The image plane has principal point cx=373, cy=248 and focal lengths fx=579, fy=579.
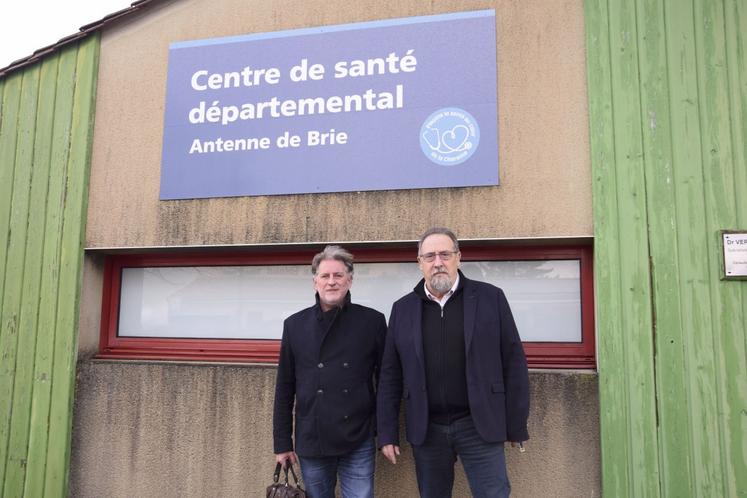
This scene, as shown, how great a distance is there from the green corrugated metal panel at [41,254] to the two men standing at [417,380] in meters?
2.05

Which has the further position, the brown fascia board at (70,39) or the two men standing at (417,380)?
the brown fascia board at (70,39)

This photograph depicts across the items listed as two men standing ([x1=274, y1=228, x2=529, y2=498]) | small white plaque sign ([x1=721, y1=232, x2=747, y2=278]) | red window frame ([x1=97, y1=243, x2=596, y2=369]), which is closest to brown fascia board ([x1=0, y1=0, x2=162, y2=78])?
red window frame ([x1=97, y1=243, x2=596, y2=369])

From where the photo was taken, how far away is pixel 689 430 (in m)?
3.38

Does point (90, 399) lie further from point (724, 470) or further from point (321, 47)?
point (724, 470)

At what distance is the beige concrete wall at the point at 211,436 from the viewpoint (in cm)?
360

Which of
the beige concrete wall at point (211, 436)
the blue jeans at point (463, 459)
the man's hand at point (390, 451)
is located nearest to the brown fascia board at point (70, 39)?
the beige concrete wall at point (211, 436)

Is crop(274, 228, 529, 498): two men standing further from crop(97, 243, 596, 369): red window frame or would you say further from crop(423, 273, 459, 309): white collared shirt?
crop(97, 243, 596, 369): red window frame

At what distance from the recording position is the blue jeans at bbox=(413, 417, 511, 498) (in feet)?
9.59

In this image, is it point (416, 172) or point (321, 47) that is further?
point (321, 47)

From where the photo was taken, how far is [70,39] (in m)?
4.60

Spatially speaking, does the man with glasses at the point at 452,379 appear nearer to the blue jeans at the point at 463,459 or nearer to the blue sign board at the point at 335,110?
the blue jeans at the point at 463,459

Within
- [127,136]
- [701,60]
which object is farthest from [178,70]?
[701,60]

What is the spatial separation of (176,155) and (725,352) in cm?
390

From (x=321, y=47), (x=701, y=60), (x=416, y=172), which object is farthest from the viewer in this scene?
(x=321, y=47)
